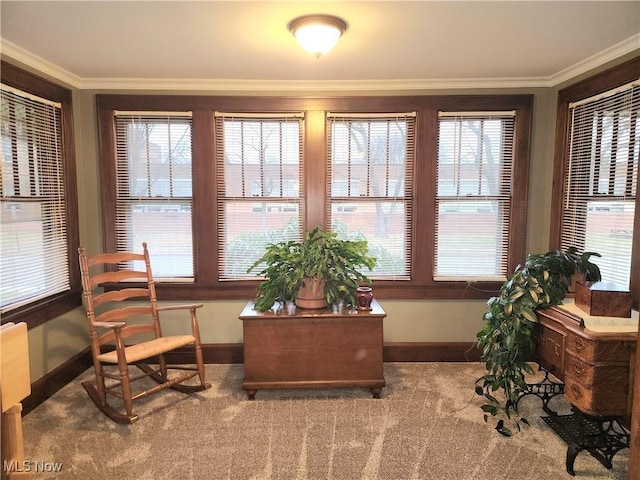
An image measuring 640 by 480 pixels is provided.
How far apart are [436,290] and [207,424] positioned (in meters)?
2.12

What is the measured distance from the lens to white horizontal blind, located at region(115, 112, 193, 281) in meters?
3.38

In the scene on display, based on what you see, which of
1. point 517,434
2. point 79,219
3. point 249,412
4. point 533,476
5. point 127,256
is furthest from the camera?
point 79,219

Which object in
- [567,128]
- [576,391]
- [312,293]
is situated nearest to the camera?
[576,391]

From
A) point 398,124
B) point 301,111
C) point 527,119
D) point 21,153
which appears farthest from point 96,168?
point 527,119

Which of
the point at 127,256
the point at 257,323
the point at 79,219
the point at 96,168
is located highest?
the point at 96,168

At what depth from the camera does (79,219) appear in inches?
132

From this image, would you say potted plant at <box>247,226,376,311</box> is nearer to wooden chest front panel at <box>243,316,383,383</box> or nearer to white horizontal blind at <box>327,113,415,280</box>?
wooden chest front panel at <box>243,316,383,383</box>

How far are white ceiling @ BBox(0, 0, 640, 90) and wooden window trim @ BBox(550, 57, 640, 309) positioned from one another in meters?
0.11

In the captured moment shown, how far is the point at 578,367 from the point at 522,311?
417 mm

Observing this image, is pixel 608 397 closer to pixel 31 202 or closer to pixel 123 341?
pixel 123 341

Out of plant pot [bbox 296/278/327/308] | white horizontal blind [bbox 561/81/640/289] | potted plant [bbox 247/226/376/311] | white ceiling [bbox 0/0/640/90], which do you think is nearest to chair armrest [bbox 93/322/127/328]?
potted plant [bbox 247/226/376/311]

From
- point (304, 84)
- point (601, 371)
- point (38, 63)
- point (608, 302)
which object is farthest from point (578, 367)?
point (38, 63)

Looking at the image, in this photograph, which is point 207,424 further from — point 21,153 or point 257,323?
point 21,153

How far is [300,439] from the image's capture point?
7.82 ft
